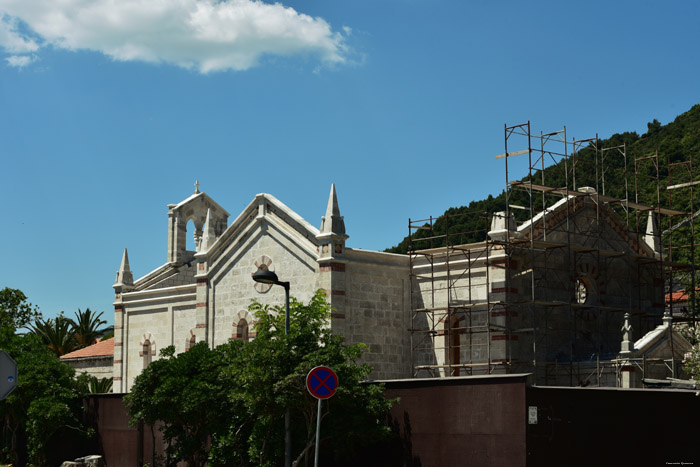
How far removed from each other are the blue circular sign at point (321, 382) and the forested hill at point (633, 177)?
1389 inches

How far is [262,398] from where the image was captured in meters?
21.5

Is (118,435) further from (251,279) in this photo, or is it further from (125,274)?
(125,274)

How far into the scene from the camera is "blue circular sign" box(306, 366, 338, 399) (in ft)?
58.4

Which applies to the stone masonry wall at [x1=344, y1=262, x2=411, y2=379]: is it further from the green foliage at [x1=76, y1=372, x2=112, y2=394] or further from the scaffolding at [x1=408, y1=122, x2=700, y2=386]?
the green foliage at [x1=76, y1=372, x2=112, y2=394]

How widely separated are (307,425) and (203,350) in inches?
198

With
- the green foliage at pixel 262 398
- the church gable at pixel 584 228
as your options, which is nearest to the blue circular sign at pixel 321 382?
the green foliage at pixel 262 398

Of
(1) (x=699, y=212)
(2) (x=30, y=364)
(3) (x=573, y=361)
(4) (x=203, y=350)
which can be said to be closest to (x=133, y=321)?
(2) (x=30, y=364)

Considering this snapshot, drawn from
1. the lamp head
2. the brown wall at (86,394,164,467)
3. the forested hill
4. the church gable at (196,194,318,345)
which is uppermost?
the forested hill

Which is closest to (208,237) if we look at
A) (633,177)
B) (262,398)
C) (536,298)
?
(536,298)

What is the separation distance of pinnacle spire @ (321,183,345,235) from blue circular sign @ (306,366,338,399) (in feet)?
40.8

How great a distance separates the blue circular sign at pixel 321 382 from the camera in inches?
701

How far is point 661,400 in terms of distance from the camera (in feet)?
65.1

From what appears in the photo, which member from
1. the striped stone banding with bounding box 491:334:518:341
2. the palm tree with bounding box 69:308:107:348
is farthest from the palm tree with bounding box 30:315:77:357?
the striped stone banding with bounding box 491:334:518:341

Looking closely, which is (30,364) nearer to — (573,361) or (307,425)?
(307,425)
